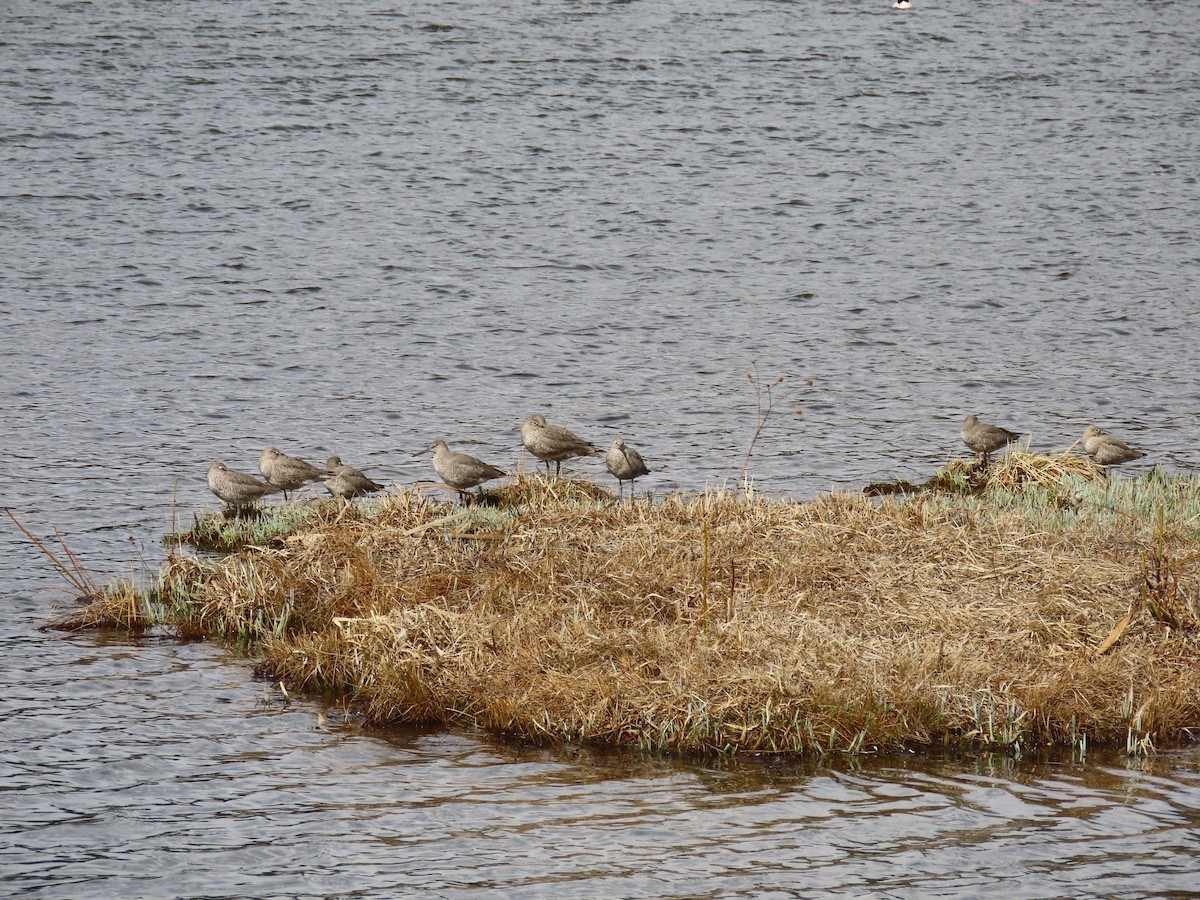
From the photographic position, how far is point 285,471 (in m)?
16.9

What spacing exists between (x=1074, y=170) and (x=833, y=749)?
31196 millimetres

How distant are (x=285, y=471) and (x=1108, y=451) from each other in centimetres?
957

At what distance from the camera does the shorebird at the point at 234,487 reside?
54.1 ft

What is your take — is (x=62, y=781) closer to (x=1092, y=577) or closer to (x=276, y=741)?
(x=276, y=741)

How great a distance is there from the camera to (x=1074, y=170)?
1515 inches

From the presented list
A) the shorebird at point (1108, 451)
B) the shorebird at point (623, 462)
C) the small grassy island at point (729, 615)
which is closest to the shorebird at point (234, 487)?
the small grassy island at point (729, 615)

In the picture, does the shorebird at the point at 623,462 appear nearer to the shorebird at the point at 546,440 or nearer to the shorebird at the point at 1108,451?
the shorebird at the point at 546,440

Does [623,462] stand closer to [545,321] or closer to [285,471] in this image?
[285,471]

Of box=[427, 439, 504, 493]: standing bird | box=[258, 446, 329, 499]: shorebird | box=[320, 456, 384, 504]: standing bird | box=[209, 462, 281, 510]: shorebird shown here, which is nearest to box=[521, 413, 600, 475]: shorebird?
box=[427, 439, 504, 493]: standing bird

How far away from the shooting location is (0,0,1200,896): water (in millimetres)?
9430

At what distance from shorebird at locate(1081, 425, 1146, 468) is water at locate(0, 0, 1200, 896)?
1.74 meters

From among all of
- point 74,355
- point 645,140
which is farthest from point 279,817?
point 645,140

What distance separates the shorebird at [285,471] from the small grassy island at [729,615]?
1470mm

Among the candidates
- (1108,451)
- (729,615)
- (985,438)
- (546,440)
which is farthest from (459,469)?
(1108,451)
